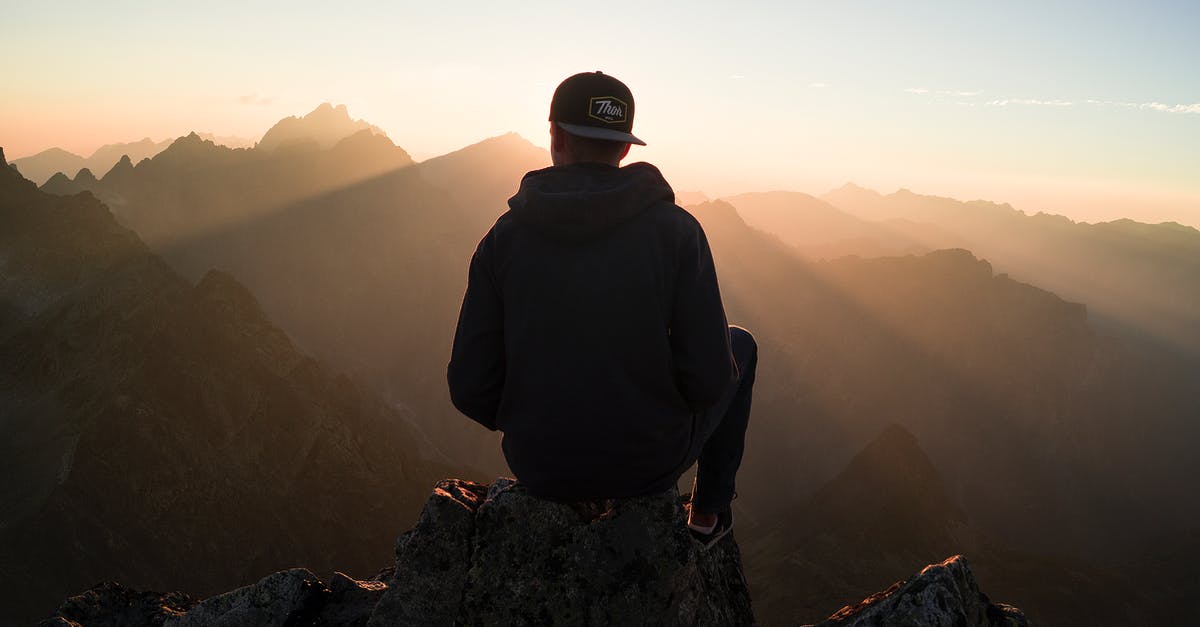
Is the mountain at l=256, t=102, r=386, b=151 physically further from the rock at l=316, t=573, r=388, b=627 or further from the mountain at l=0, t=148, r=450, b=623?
the rock at l=316, t=573, r=388, b=627

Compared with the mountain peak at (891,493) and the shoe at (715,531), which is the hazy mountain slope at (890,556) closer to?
the mountain peak at (891,493)

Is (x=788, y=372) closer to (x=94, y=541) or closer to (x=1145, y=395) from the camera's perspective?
(x=1145, y=395)

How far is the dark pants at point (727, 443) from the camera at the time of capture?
12.7 feet

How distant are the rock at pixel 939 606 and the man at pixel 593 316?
198 centimetres

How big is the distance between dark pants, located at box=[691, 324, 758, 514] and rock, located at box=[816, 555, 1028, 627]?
1.28 meters

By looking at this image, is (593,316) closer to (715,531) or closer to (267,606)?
(715,531)

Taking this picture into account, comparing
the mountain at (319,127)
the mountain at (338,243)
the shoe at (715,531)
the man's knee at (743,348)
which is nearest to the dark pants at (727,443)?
the man's knee at (743,348)

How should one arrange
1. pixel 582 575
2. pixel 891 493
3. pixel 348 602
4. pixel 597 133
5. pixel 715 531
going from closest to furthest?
pixel 597 133 → pixel 582 575 → pixel 715 531 → pixel 348 602 → pixel 891 493

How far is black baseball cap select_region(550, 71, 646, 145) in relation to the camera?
289 cm

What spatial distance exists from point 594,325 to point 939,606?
9.72ft

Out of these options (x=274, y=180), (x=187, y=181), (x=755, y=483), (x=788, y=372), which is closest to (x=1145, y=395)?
(x=788, y=372)

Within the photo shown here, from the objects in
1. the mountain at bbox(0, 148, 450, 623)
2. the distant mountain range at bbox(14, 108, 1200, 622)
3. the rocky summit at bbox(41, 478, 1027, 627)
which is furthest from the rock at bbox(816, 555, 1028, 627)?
the distant mountain range at bbox(14, 108, 1200, 622)

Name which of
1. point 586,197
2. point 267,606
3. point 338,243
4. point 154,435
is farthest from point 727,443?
point 338,243

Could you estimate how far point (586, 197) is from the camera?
8.83 feet
